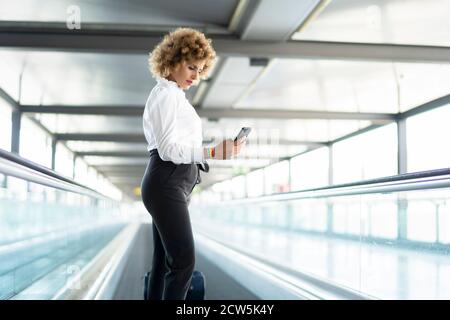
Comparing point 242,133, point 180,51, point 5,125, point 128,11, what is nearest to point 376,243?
point 242,133

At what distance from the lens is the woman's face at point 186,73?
221 cm

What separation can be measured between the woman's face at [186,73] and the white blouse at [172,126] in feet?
0.15

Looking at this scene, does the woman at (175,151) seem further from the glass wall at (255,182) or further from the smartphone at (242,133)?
the glass wall at (255,182)

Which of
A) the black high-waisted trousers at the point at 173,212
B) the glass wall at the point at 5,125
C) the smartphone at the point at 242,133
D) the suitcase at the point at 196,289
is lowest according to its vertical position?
the suitcase at the point at 196,289

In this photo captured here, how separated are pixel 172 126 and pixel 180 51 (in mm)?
356

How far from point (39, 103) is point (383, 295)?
1179cm

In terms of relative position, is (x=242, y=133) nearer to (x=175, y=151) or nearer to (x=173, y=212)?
(x=175, y=151)

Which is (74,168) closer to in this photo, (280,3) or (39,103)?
Answer: (39,103)

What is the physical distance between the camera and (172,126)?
206 cm

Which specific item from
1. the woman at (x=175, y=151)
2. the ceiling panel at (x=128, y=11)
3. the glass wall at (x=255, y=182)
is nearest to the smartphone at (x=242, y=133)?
the woman at (x=175, y=151)

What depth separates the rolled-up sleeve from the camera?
2.03 meters

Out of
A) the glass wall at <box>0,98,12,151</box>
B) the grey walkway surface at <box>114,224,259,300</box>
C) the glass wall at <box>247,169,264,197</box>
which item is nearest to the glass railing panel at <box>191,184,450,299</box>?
the grey walkway surface at <box>114,224,259,300</box>
